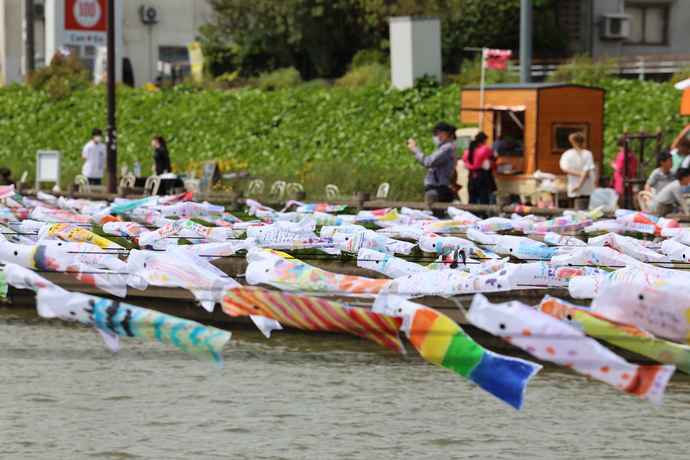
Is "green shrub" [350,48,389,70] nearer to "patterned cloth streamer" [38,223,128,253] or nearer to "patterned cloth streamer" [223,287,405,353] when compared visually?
"patterned cloth streamer" [38,223,128,253]

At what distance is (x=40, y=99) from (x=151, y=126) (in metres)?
4.72

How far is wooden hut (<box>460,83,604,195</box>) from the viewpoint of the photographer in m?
19.3

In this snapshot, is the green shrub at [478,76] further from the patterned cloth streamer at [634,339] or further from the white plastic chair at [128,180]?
the patterned cloth streamer at [634,339]

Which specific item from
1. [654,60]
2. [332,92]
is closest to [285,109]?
[332,92]

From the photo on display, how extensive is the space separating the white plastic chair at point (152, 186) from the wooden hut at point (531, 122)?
19.5 feet

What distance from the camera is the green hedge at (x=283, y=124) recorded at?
76.4 ft

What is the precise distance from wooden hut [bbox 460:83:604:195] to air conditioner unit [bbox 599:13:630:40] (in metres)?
17.1

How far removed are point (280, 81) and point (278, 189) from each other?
12.4 meters

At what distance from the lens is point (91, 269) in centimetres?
564

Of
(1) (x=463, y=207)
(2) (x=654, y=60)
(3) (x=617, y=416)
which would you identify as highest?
(2) (x=654, y=60)

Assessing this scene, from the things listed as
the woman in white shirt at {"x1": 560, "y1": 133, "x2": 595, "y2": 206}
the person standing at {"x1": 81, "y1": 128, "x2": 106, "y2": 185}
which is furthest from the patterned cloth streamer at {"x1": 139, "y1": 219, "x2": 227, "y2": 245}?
the person standing at {"x1": 81, "y1": 128, "x2": 106, "y2": 185}

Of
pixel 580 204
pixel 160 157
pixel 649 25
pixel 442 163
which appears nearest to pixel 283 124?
pixel 160 157

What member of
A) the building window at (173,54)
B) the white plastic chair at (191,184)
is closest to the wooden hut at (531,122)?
the white plastic chair at (191,184)

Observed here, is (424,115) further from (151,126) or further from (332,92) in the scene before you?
(151,126)
